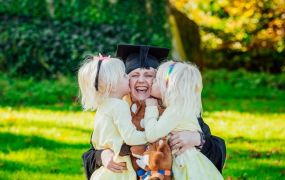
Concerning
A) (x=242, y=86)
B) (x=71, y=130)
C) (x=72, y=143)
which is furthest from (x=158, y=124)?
(x=242, y=86)

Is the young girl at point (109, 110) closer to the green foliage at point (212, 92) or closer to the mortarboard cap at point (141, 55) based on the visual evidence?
the mortarboard cap at point (141, 55)

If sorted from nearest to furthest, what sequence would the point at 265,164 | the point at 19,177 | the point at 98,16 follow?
the point at 19,177, the point at 265,164, the point at 98,16

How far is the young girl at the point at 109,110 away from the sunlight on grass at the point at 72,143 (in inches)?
57.1

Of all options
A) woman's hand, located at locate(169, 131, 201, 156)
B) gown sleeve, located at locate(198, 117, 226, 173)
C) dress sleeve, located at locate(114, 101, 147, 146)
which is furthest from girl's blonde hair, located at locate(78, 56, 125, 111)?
gown sleeve, located at locate(198, 117, 226, 173)

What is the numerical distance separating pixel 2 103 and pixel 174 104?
5.84m

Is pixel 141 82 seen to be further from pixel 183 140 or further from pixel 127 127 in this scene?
pixel 183 140

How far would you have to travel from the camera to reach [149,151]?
2.10 metres

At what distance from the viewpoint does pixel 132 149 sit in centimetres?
219

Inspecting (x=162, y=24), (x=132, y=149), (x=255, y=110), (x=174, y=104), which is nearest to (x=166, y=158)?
(x=132, y=149)

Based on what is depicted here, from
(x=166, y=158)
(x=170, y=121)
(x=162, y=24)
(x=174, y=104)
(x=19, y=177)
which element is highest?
(x=162, y=24)

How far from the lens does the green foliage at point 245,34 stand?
11266 mm

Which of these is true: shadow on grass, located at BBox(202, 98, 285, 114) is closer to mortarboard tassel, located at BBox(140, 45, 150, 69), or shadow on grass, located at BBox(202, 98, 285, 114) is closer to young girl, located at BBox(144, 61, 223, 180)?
mortarboard tassel, located at BBox(140, 45, 150, 69)

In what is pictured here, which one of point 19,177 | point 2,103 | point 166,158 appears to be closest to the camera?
point 166,158

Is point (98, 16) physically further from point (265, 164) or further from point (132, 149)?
point (132, 149)
